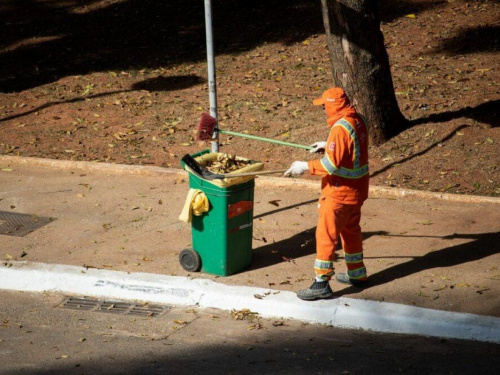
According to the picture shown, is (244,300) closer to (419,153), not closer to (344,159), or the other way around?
(344,159)

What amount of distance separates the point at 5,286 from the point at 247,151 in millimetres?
4575

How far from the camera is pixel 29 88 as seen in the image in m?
14.4

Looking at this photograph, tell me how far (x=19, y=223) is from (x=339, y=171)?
4027 mm

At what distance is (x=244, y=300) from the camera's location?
6.79 m

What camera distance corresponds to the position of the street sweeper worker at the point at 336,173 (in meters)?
6.45

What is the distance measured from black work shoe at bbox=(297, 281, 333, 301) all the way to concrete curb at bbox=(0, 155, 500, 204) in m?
2.93

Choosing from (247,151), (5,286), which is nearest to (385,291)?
(5,286)

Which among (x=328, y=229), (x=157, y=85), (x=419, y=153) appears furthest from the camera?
(x=157, y=85)

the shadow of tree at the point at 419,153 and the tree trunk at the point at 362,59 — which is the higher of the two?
the tree trunk at the point at 362,59

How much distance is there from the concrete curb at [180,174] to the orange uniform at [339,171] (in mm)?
2665

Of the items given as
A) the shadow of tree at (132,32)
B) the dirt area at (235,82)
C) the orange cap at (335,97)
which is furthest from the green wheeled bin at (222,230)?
the shadow of tree at (132,32)

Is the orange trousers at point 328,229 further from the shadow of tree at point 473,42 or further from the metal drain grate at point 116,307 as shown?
the shadow of tree at point 473,42

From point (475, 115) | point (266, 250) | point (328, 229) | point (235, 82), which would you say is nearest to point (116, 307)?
point (266, 250)

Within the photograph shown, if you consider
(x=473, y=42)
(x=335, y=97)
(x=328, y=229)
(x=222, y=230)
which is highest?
(x=335, y=97)
